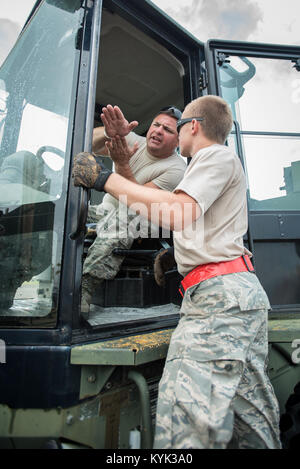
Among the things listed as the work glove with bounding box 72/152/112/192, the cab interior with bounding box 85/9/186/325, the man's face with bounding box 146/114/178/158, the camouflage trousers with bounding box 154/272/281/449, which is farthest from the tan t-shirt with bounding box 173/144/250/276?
the man's face with bounding box 146/114/178/158

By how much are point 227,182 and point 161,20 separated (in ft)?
5.00

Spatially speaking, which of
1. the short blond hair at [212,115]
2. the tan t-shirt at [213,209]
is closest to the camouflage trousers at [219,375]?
the tan t-shirt at [213,209]

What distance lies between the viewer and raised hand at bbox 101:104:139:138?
144cm

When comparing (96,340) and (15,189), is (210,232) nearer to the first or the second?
(96,340)

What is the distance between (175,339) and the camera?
106cm

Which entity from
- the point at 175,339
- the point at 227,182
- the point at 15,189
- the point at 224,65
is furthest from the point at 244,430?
the point at 224,65

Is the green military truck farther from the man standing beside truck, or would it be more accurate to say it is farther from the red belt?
the red belt

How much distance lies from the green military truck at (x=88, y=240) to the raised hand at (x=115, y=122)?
0.45ft

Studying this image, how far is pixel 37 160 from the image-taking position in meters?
1.38

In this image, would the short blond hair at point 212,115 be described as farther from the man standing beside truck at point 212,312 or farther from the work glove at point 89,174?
the work glove at point 89,174

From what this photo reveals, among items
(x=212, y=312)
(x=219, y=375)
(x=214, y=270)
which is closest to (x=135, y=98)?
(x=214, y=270)

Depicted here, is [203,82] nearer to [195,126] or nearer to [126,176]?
[126,176]

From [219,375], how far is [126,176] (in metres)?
1.30

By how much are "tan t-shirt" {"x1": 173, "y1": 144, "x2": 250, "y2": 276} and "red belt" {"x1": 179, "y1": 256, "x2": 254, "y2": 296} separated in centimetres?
2
